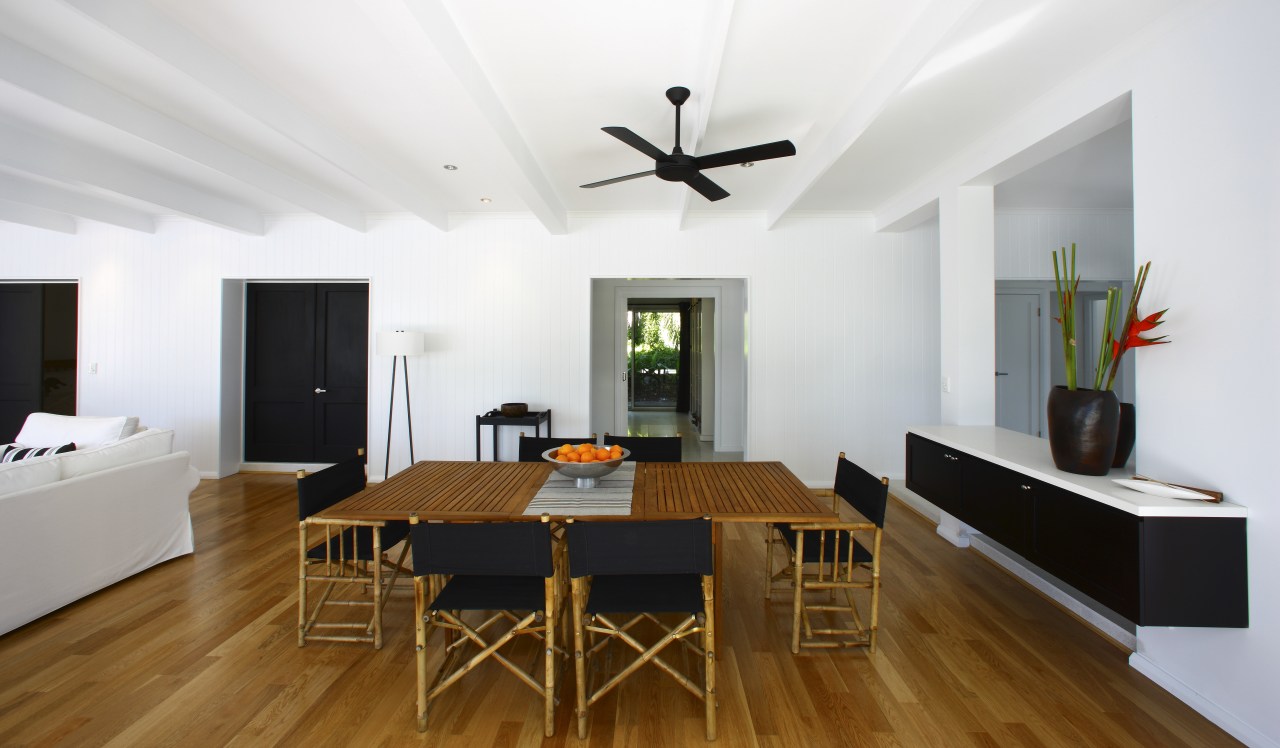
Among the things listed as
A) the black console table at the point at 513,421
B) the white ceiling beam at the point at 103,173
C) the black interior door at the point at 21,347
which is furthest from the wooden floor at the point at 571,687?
the black interior door at the point at 21,347

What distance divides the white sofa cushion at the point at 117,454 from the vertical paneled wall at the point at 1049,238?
268 inches

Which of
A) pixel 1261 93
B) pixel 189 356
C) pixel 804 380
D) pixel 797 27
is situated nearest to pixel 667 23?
pixel 797 27

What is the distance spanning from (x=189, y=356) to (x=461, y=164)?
386 cm

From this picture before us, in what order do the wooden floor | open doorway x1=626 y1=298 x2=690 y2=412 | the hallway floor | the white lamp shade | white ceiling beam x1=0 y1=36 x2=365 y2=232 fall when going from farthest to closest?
open doorway x1=626 y1=298 x2=690 y2=412
the hallway floor
the white lamp shade
white ceiling beam x1=0 y1=36 x2=365 y2=232
the wooden floor

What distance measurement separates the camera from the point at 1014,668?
2.34m

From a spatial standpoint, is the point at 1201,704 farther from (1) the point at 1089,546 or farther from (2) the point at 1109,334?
(2) the point at 1109,334

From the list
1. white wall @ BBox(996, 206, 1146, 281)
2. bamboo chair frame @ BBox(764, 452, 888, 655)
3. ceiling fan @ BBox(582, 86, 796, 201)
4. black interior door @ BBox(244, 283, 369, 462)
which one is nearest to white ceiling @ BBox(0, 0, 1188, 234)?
ceiling fan @ BBox(582, 86, 796, 201)

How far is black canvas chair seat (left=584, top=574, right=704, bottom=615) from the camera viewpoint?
1.94 m

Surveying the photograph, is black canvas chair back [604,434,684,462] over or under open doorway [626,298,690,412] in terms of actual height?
under

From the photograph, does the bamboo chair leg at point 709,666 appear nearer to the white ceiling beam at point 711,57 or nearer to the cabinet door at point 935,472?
the cabinet door at point 935,472

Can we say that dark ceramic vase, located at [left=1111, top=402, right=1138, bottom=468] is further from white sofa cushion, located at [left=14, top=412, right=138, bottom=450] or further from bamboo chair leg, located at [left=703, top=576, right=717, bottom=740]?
white sofa cushion, located at [left=14, top=412, right=138, bottom=450]

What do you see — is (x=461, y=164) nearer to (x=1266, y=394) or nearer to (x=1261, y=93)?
(x=1261, y=93)

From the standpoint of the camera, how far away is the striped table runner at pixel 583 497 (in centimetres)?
220

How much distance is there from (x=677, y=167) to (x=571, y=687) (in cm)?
256
